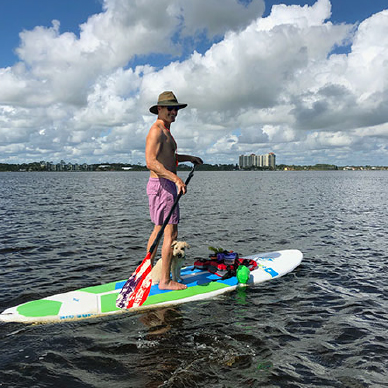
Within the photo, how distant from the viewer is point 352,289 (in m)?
7.83

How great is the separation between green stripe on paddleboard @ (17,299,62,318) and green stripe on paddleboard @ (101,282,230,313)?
0.84m

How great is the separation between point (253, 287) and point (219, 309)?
1.59 meters

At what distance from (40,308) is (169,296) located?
2.42 meters

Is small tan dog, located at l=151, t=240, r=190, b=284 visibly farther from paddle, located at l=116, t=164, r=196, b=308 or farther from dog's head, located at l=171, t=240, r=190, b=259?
paddle, located at l=116, t=164, r=196, b=308

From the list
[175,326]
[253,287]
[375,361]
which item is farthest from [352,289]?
[175,326]

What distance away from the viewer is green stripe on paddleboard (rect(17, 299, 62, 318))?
19.0 ft

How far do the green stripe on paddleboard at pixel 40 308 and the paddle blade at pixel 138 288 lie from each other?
1.13m

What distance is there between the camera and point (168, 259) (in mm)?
6789

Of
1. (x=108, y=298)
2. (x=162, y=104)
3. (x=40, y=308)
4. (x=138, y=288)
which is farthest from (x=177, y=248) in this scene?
(x=162, y=104)

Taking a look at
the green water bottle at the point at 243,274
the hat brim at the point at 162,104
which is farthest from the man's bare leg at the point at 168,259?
the hat brim at the point at 162,104

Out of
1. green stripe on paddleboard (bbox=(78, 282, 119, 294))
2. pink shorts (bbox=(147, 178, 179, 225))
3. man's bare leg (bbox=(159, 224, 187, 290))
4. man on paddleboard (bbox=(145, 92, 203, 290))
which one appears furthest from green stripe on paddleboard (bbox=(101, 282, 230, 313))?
pink shorts (bbox=(147, 178, 179, 225))

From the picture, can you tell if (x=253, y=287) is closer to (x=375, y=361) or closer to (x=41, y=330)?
(x=375, y=361)

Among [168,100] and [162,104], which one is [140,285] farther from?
[168,100]

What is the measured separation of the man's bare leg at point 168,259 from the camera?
652 cm
